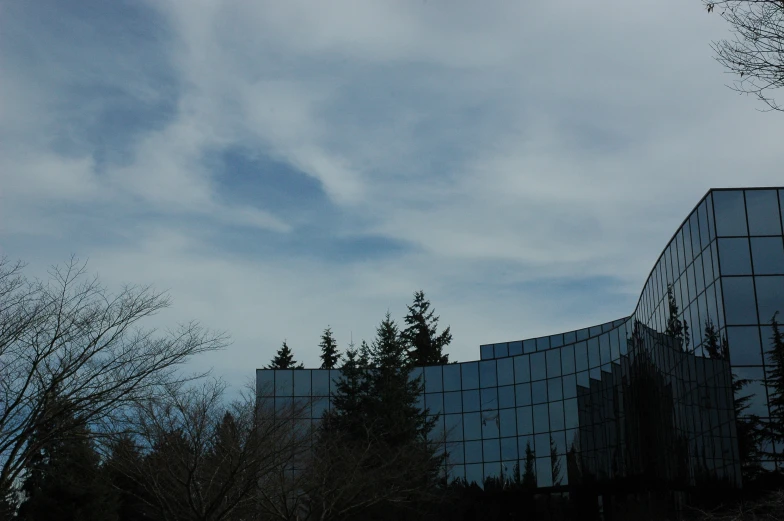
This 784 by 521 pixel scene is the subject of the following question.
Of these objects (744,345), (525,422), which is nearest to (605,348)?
(525,422)

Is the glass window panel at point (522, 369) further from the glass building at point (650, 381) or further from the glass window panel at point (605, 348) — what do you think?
the glass window panel at point (605, 348)

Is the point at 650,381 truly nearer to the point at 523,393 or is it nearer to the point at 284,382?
the point at 523,393

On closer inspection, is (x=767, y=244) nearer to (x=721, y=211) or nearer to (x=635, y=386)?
(x=721, y=211)

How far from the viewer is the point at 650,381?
39.8 metres

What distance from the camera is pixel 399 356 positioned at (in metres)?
49.0

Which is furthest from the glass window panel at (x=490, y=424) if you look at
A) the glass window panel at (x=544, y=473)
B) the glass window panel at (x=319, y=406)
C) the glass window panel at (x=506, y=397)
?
the glass window panel at (x=319, y=406)

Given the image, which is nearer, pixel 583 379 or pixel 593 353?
pixel 593 353

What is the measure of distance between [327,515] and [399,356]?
19590 millimetres

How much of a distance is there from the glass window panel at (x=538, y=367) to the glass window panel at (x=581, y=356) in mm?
2317

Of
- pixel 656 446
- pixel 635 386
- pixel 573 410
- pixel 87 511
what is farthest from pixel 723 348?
pixel 87 511

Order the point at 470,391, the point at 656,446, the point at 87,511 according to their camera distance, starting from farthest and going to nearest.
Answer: the point at 470,391 → the point at 656,446 → the point at 87,511

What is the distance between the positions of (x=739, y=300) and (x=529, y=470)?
23880mm

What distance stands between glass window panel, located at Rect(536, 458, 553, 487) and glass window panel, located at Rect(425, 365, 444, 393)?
7.94m

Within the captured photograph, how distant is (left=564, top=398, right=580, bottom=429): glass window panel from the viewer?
163ft
